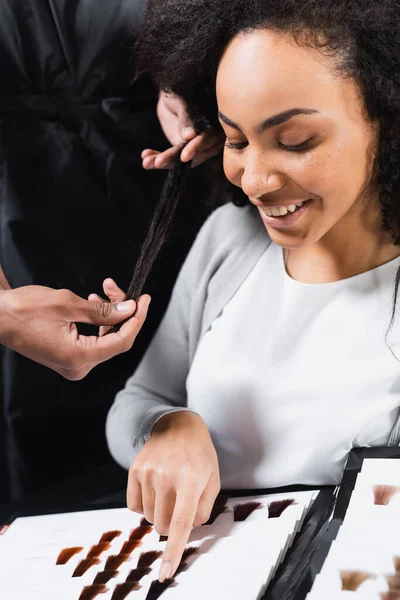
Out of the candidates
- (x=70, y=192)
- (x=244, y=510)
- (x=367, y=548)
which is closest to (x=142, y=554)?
(x=244, y=510)

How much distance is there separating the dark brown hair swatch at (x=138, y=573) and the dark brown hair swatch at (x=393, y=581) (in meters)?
0.29

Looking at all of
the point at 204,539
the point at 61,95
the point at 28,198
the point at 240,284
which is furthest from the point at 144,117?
the point at 204,539

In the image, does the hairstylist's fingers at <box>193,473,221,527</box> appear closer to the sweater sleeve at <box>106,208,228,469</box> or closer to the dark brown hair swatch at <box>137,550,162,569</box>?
the dark brown hair swatch at <box>137,550,162,569</box>

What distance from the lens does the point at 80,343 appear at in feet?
3.01

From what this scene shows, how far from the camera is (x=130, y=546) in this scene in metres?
0.95

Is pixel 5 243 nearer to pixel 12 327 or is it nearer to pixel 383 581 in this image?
pixel 12 327

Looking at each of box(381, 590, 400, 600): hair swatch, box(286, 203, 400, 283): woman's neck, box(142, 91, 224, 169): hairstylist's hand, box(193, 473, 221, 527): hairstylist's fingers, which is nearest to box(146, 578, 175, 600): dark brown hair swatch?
box(193, 473, 221, 527): hairstylist's fingers

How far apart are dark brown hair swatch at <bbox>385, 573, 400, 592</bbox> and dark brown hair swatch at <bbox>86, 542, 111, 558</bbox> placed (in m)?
0.37

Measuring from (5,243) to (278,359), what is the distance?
1.67 feet

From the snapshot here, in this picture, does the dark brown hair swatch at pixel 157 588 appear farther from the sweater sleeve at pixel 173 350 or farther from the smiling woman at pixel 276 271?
the sweater sleeve at pixel 173 350

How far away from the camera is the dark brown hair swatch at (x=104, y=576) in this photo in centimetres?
88

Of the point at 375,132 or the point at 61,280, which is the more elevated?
the point at 375,132

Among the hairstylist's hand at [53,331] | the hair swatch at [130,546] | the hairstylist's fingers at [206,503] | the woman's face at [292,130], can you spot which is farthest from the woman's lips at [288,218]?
the hair swatch at [130,546]

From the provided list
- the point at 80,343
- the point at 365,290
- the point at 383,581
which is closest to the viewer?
the point at 383,581
